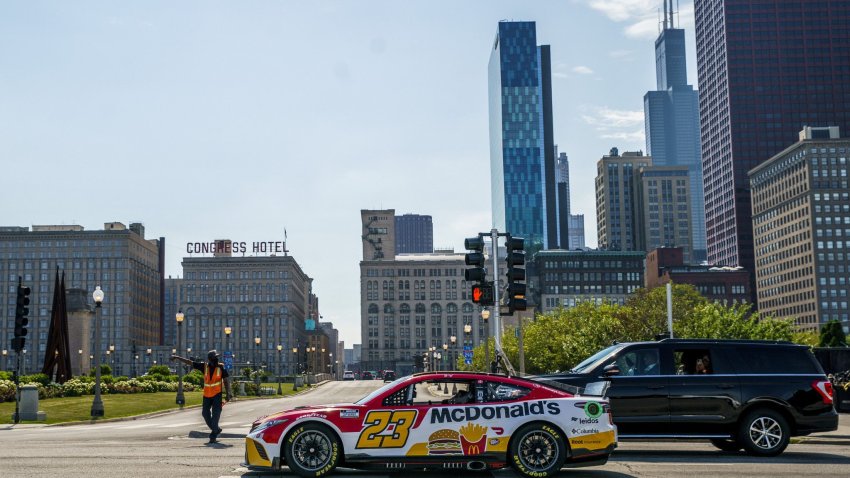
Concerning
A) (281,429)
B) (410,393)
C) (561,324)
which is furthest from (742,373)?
(561,324)

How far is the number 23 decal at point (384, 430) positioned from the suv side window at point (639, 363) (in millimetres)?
5100

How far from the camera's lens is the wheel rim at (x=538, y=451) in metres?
13.2

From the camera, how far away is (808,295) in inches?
7480

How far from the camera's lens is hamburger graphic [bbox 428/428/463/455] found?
44.0 feet

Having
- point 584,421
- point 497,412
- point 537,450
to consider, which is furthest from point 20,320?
point 584,421

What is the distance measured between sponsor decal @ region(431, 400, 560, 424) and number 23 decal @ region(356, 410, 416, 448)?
45 centimetres

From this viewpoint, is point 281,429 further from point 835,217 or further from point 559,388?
point 835,217

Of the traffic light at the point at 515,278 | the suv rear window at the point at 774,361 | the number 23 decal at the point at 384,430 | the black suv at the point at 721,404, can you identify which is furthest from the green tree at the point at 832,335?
the number 23 decal at the point at 384,430

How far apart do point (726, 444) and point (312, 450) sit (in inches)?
345

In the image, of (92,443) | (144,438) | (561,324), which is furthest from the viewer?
(561,324)

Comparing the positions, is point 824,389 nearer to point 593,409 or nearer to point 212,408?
point 593,409

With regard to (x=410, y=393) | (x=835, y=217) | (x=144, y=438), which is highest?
(x=835, y=217)

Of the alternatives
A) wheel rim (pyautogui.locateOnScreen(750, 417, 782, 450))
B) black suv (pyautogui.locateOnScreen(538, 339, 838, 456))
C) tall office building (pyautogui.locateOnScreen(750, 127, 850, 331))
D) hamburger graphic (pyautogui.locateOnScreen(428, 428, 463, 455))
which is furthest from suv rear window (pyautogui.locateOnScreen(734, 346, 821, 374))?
tall office building (pyautogui.locateOnScreen(750, 127, 850, 331))

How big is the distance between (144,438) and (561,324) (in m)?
60.4
